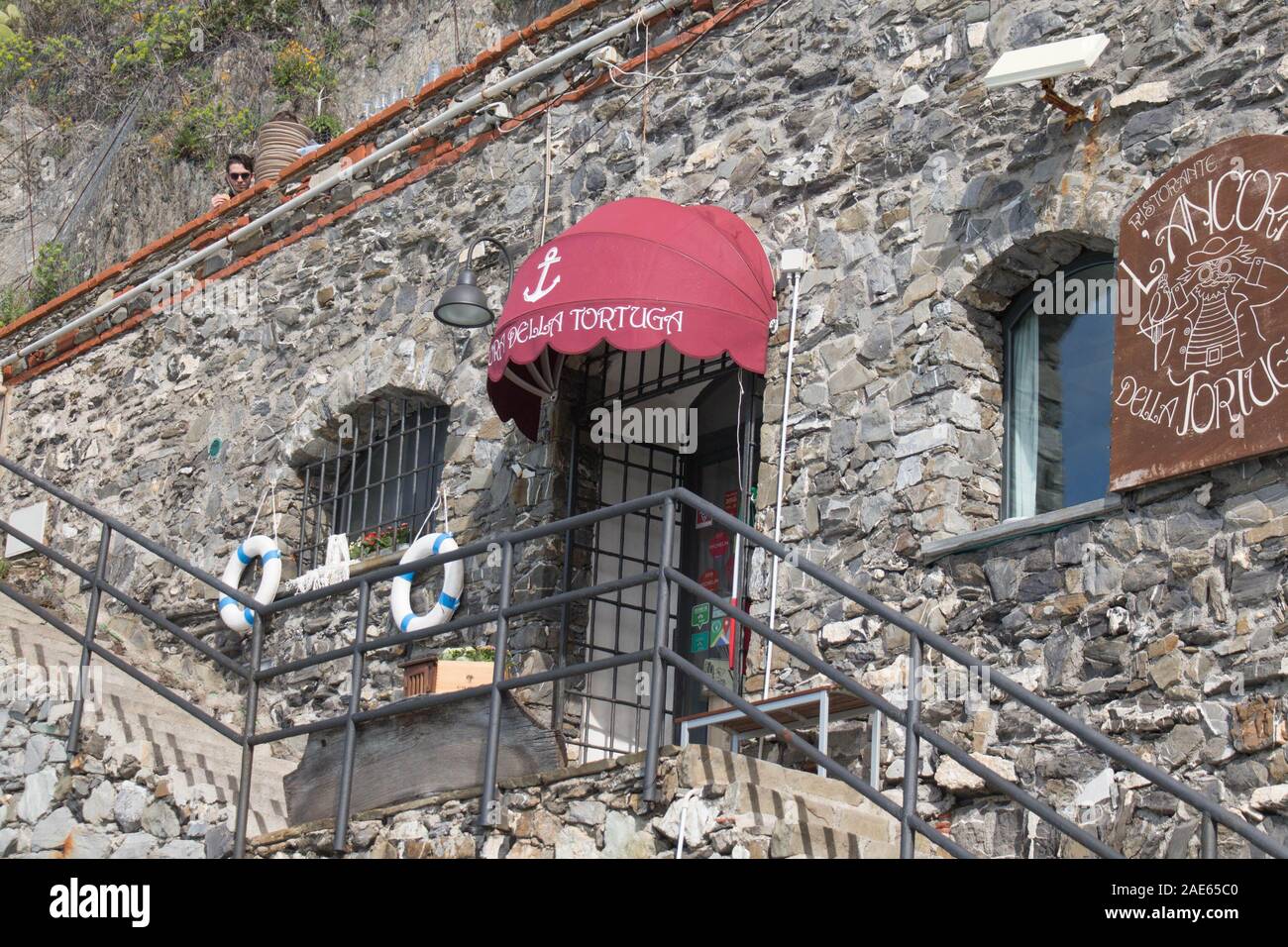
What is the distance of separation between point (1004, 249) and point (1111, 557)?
1617 millimetres

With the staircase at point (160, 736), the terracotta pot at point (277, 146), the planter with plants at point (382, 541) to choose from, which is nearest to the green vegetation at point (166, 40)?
the terracotta pot at point (277, 146)

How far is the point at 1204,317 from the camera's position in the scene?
6863 mm

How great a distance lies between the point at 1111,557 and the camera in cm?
691

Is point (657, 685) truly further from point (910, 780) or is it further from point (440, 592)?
point (440, 592)

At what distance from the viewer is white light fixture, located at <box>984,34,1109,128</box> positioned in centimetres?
739

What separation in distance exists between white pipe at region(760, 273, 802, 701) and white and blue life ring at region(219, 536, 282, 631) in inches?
161

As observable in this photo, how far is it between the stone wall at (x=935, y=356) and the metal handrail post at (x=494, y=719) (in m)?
1.70

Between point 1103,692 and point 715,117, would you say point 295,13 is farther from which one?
point 1103,692

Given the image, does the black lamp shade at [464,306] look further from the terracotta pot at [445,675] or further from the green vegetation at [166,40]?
the green vegetation at [166,40]

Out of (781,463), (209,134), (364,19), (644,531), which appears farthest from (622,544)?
(364,19)

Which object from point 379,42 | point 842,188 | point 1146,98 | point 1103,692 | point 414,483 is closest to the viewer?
point 1103,692
